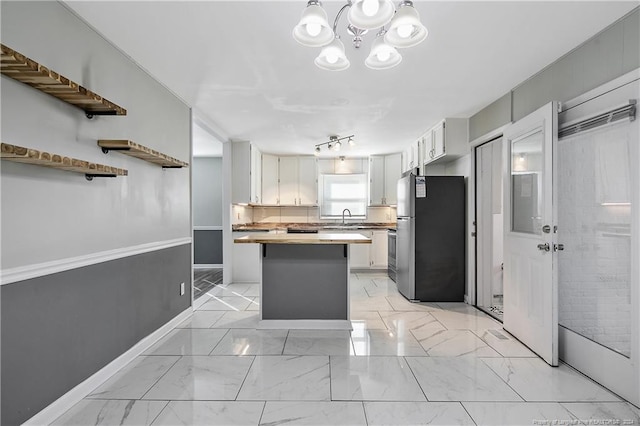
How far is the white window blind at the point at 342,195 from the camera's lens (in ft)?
22.9

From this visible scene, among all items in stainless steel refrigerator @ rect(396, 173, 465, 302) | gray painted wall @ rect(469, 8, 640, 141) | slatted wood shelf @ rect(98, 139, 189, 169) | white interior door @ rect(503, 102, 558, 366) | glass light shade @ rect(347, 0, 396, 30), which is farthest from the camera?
stainless steel refrigerator @ rect(396, 173, 465, 302)

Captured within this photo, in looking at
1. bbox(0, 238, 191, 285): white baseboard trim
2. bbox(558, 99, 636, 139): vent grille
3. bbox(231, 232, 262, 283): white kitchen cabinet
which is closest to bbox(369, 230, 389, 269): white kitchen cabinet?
bbox(231, 232, 262, 283): white kitchen cabinet

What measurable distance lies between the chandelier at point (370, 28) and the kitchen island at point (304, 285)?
183 centimetres

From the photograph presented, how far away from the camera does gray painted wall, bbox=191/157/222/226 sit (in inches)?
281

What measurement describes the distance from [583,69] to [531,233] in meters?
1.29

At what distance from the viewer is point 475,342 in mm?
3033

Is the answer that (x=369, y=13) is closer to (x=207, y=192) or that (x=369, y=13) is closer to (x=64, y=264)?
(x=64, y=264)

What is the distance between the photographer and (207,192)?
7.16 meters

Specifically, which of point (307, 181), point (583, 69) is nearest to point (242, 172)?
point (307, 181)

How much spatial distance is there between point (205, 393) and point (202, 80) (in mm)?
2582

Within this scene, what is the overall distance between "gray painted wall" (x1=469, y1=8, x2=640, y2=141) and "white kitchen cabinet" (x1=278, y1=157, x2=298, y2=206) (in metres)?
4.13

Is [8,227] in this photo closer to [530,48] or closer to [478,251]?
[530,48]

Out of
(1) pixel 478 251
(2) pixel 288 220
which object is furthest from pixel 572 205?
(2) pixel 288 220

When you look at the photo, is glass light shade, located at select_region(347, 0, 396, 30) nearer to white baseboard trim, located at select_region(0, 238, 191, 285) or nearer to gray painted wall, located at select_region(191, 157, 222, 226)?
white baseboard trim, located at select_region(0, 238, 191, 285)
